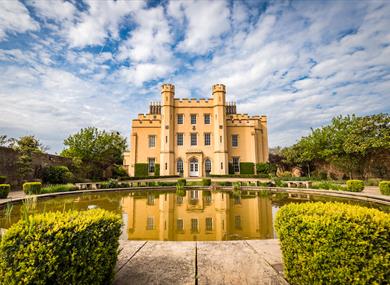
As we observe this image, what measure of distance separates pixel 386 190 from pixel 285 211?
38.1 ft

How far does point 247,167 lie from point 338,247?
25930 mm

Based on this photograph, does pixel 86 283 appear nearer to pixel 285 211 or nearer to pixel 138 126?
pixel 285 211

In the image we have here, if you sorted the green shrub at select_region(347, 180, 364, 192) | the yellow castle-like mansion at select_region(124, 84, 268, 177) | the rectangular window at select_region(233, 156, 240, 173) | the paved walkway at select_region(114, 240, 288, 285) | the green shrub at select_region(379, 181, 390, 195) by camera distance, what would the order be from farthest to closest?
the rectangular window at select_region(233, 156, 240, 173)
the yellow castle-like mansion at select_region(124, 84, 268, 177)
the green shrub at select_region(347, 180, 364, 192)
the green shrub at select_region(379, 181, 390, 195)
the paved walkway at select_region(114, 240, 288, 285)

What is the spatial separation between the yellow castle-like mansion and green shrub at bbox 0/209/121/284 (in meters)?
24.0

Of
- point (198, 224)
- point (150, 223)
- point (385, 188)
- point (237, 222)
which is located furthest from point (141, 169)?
point (385, 188)

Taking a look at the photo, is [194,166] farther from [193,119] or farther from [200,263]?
[200,263]

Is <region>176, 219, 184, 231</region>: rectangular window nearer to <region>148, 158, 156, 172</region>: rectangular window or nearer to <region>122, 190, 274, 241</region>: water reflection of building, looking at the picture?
<region>122, 190, 274, 241</region>: water reflection of building

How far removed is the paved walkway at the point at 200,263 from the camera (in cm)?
242

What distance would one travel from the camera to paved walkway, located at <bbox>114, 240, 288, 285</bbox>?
7.93 ft

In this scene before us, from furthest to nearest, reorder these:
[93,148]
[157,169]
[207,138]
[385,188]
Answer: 1. [207,138]
2. [157,169]
3. [93,148]
4. [385,188]

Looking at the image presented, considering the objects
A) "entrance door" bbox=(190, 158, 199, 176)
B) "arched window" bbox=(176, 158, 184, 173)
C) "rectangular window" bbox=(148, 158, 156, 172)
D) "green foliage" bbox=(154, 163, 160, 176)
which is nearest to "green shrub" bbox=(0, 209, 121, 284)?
"entrance door" bbox=(190, 158, 199, 176)

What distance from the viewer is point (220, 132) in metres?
26.8

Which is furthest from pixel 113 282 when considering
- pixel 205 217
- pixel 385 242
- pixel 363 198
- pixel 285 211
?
pixel 363 198

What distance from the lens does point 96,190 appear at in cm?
1396
